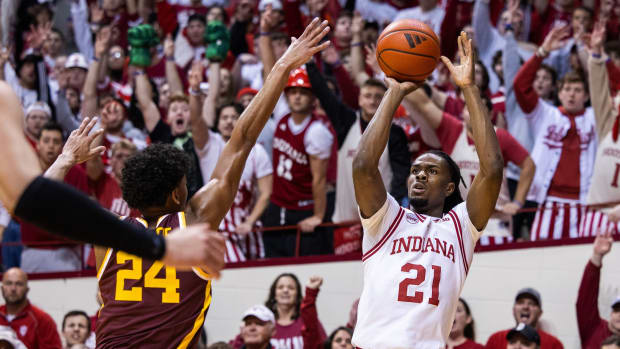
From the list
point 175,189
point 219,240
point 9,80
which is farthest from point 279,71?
point 9,80

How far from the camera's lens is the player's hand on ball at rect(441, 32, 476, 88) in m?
5.36

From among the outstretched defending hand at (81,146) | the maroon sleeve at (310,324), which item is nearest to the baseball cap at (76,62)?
the maroon sleeve at (310,324)

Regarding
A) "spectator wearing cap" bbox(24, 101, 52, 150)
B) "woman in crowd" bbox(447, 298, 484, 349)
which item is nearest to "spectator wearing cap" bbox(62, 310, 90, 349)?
"spectator wearing cap" bbox(24, 101, 52, 150)

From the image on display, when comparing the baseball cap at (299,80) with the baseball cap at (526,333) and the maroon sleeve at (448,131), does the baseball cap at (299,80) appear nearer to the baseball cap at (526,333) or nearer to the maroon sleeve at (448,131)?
the maroon sleeve at (448,131)

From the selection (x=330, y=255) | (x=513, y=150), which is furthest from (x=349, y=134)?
(x=513, y=150)

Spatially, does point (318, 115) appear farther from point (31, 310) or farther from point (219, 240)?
point (219, 240)

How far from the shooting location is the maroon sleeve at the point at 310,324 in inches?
318

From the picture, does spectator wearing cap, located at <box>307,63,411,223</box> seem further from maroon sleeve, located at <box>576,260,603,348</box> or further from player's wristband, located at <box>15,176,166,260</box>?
player's wristband, located at <box>15,176,166,260</box>

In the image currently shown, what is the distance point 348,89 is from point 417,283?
19.0 feet

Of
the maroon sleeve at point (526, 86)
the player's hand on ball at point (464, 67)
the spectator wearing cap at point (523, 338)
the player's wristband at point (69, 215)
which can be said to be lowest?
the spectator wearing cap at point (523, 338)

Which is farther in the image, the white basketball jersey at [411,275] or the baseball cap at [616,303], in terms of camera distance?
the baseball cap at [616,303]

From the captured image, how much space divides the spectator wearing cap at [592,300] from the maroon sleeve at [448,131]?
163 centimetres

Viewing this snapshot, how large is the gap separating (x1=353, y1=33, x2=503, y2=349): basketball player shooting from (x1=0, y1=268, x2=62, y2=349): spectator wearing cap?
4.99 m

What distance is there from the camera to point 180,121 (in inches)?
405
